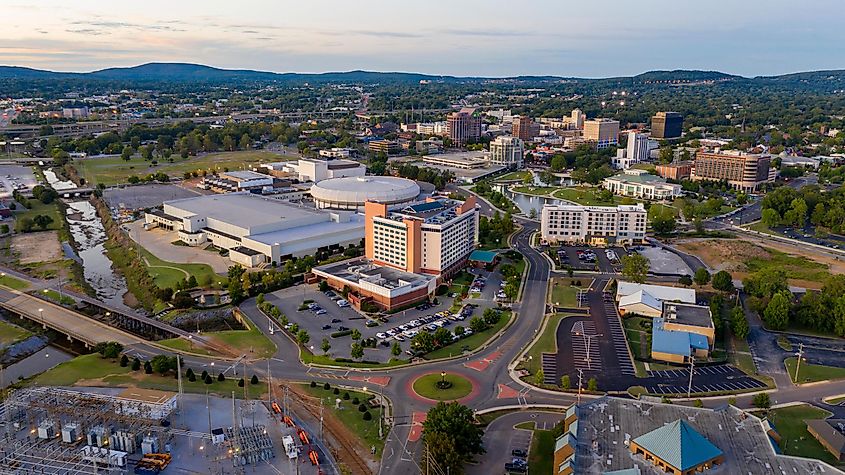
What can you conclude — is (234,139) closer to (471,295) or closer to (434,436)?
(471,295)

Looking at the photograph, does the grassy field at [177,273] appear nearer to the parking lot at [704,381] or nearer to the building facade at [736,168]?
the parking lot at [704,381]

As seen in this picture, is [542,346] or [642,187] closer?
[542,346]

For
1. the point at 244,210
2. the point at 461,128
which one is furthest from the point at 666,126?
the point at 244,210

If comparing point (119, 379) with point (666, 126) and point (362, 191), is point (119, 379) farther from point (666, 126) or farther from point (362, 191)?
point (666, 126)

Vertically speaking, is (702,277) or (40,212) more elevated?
(702,277)

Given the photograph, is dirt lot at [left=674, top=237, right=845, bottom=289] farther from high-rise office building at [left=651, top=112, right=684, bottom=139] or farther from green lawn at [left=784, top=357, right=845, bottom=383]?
high-rise office building at [left=651, top=112, right=684, bottom=139]

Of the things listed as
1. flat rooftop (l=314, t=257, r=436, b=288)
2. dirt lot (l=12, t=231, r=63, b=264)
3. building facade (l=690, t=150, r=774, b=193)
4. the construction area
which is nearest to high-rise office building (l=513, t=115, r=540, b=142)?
building facade (l=690, t=150, r=774, b=193)
